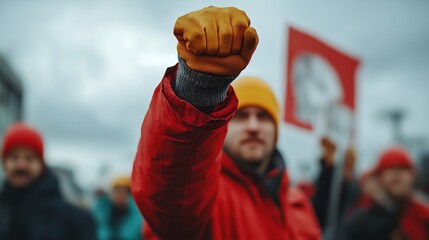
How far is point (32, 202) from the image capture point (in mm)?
2939

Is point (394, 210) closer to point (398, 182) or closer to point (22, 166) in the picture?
point (398, 182)

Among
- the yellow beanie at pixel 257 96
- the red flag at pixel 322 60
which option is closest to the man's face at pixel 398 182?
the red flag at pixel 322 60

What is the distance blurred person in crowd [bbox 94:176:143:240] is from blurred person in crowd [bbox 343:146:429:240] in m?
2.21

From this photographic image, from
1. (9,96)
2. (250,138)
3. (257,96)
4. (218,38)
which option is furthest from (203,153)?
(9,96)

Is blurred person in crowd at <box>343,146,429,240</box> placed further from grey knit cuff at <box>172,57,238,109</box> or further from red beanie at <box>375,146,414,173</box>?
grey knit cuff at <box>172,57,238,109</box>

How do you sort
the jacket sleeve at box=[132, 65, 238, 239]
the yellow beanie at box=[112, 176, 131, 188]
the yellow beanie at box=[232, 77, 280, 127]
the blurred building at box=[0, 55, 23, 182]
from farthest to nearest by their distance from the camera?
the blurred building at box=[0, 55, 23, 182], the yellow beanie at box=[112, 176, 131, 188], the yellow beanie at box=[232, 77, 280, 127], the jacket sleeve at box=[132, 65, 238, 239]

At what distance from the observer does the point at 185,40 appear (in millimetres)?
966

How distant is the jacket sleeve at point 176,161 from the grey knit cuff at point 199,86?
0.07 ft

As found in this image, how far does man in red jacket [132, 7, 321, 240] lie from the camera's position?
955mm

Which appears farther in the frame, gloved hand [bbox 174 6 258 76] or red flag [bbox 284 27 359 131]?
red flag [bbox 284 27 359 131]

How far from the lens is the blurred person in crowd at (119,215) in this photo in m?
5.21

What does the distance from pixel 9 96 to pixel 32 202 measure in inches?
229

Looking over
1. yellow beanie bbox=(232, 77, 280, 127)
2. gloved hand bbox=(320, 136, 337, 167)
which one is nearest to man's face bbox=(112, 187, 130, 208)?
gloved hand bbox=(320, 136, 337, 167)

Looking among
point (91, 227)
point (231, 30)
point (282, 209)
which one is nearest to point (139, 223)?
point (91, 227)
